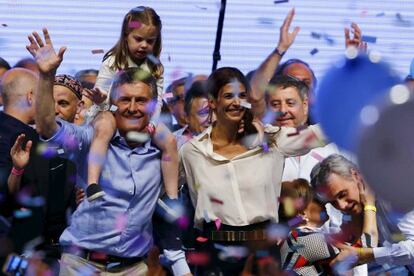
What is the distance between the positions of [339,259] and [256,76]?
0.94 m

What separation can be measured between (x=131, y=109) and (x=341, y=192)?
37.2 inches

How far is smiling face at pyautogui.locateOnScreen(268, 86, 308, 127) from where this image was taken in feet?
18.0

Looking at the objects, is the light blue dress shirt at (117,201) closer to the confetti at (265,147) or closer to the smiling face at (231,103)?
the smiling face at (231,103)

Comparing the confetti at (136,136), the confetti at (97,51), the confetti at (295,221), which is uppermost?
the confetti at (97,51)

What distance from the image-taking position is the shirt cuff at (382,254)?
517 centimetres

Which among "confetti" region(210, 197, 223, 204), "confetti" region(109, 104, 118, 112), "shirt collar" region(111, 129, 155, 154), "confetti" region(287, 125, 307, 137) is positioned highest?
"confetti" region(109, 104, 118, 112)

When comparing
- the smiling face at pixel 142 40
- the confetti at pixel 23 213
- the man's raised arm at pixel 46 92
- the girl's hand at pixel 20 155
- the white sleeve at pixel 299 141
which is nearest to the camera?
the man's raised arm at pixel 46 92

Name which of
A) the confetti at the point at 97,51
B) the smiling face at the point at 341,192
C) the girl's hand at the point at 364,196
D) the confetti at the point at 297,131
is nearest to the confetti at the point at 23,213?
the confetti at the point at 97,51

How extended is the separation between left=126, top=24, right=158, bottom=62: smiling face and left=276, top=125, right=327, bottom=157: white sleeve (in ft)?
2.42

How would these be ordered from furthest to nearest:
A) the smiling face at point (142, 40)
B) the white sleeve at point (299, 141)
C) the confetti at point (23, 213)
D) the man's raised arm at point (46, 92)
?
the smiling face at point (142, 40) → the confetti at point (23, 213) → the white sleeve at point (299, 141) → the man's raised arm at point (46, 92)

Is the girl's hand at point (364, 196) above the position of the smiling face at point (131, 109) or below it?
below

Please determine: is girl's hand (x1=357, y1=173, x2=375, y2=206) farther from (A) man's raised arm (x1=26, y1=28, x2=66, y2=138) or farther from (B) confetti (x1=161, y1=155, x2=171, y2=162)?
(A) man's raised arm (x1=26, y1=28, x2=66, y2=138)

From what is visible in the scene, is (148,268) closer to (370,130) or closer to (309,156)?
(309,156)

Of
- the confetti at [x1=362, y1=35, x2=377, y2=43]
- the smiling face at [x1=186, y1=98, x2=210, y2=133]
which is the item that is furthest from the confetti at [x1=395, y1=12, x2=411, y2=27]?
the smiling face at [x1=186, y1=98, x2=210, y2=133]
